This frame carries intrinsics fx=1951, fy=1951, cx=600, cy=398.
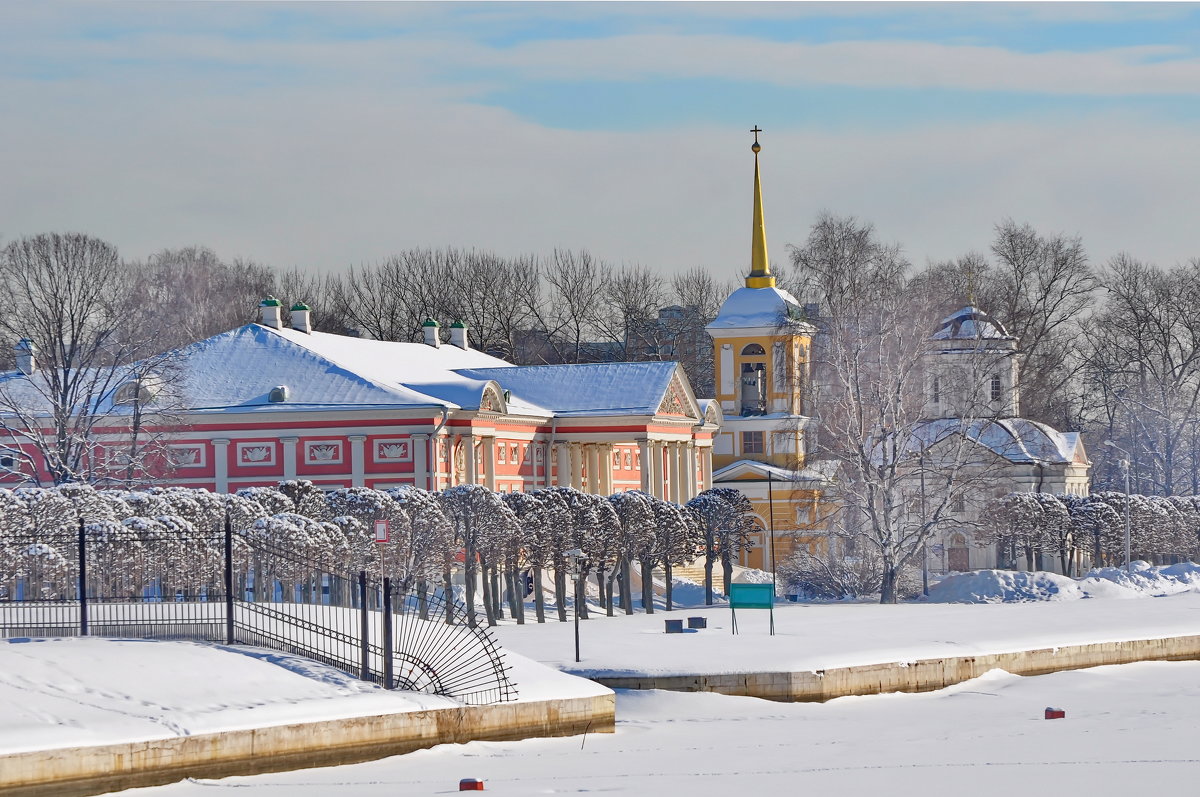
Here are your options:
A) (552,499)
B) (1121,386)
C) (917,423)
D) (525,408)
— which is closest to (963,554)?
(1121,386)

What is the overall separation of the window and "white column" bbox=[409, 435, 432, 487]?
20954mm

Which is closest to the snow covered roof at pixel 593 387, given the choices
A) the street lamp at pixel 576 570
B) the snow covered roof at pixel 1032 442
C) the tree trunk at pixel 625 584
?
the snow covered roof at pixel 1032 442

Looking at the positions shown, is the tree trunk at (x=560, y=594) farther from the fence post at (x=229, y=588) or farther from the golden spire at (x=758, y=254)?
the golden spire at (x=758, y=254)

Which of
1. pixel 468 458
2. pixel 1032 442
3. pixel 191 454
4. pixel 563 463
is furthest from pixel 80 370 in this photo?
pixel 1032 442

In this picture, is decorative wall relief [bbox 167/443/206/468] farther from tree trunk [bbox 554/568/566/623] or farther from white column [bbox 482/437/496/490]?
tree trunk [bbox 554/568/566/623]

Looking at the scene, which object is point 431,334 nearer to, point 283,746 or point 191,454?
point 191,454

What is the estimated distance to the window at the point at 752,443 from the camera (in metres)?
75.7

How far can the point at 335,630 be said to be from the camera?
83.6 feet

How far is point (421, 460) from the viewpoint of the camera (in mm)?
57719

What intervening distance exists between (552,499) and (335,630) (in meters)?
19.9

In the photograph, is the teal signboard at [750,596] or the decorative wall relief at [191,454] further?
the decorative wall relief at [191,454]

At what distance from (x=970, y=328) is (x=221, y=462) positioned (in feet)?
90.2

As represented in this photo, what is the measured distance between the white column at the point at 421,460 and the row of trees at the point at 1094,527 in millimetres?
16635

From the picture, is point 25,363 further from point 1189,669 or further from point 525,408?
point 1189,669
